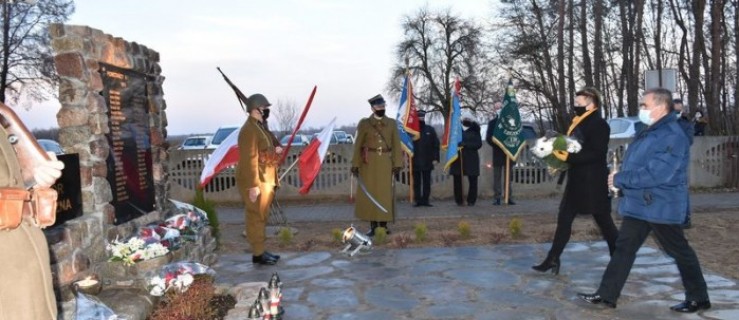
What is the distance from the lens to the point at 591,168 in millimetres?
6145

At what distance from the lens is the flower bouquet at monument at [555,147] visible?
236 inches

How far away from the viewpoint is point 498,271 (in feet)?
22.4

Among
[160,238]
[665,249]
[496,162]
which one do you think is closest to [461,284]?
[665,249]

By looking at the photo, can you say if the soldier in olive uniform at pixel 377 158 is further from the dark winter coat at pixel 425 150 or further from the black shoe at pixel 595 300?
the dark winter coat at pixel 425 150

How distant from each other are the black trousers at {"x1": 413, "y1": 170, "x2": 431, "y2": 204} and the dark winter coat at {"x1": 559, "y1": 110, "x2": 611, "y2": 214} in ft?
22.6

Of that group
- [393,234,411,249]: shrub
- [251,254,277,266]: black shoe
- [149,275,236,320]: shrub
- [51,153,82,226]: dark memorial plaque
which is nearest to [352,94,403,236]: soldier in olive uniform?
[393,234,411,249]: shrub

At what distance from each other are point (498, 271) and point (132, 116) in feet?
13.5

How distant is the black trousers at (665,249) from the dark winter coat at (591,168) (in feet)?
2.91

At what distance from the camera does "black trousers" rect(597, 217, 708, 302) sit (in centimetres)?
512

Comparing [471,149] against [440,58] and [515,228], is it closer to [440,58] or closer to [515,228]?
[515,228]

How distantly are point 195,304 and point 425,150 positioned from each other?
8.54 metres

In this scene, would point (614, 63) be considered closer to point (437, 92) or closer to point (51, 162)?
point (437, 92)

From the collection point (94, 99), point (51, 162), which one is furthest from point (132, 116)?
point (51, 162)

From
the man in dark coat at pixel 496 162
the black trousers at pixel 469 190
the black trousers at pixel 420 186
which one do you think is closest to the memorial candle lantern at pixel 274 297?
the black trousers at pixel 420 186
